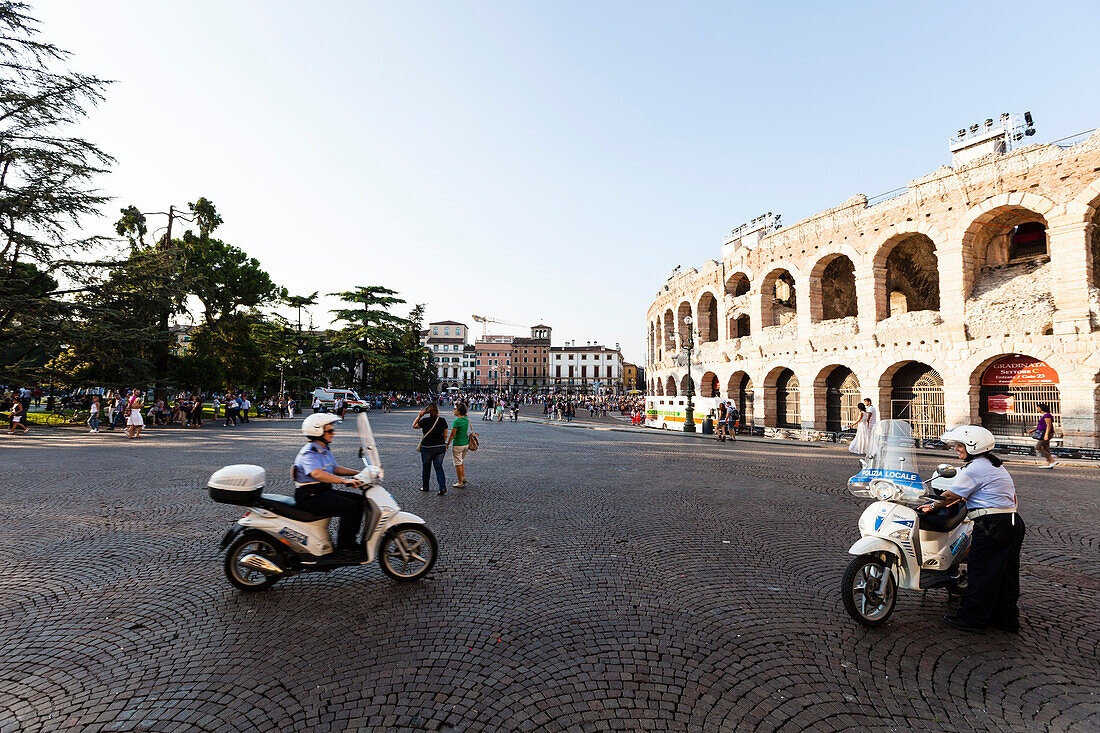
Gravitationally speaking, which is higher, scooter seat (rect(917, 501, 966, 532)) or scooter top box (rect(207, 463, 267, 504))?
A: scooter top box (rect(207, 463, 267, 504))

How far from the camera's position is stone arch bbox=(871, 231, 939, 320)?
21359 mm

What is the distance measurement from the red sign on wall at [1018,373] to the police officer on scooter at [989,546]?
58.7 ft

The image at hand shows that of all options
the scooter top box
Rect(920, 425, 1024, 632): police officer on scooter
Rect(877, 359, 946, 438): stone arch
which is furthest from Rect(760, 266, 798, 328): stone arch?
the scooter top box

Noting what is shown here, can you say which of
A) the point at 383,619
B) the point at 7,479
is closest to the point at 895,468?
the point at 383,619

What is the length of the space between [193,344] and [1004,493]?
35.8m

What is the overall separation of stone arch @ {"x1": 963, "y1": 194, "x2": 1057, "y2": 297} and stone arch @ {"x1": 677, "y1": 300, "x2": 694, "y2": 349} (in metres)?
17.1

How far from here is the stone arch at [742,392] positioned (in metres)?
28.4

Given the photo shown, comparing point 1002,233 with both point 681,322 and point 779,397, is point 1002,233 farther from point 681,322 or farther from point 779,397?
point 681,322

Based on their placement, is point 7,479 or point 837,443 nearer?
point 7,479

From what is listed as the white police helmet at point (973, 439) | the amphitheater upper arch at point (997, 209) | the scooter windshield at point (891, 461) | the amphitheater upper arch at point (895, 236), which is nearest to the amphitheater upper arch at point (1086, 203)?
the amphitheater upper arch at point (997, 209)

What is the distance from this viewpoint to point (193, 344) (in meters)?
Result: 29.4

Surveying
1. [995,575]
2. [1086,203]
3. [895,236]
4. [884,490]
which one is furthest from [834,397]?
[995,575]

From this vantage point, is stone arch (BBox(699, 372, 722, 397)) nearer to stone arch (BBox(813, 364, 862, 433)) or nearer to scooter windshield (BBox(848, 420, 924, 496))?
stone arch (BBox(813, 364, 862, 433))

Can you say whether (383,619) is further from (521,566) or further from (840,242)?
(840,242)
